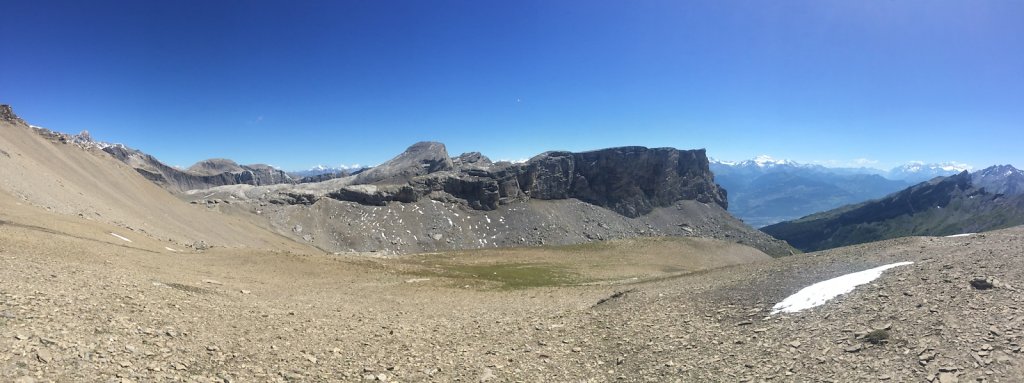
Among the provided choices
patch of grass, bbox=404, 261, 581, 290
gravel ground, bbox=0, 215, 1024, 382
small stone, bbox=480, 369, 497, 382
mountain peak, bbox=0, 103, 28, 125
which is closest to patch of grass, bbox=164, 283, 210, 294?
gravel ground, bbox=0, 215, 1024, 382

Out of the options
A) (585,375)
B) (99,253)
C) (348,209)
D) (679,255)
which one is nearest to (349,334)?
(585,375)

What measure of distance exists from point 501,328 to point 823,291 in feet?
50.6

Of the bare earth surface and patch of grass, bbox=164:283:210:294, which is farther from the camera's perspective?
patch of grass, bbox=164:283:210:294

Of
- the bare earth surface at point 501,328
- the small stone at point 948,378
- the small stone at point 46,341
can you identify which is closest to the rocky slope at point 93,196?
the bare earth surface at point 501,328

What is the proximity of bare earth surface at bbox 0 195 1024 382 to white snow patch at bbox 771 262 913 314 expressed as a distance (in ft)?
2.44

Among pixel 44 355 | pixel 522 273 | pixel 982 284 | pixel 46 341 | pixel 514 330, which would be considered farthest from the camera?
pixel 522 273

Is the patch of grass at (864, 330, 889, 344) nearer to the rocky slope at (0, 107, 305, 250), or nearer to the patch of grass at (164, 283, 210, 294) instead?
the patch of grass at (164, 283, 210, 294)

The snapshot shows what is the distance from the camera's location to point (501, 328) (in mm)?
24172

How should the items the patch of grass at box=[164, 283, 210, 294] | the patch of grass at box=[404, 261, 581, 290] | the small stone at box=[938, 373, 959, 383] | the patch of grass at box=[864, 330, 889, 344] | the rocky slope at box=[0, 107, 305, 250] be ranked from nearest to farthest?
1. the small stone at box=[938, 373, 959, 383]
2. the patch of grass at box=[864, 330, 889, 344]
3. the patch of grass at box=[164, 283, 210, 294]
4. the rocky slope at box=[0, 107, 305, 250]
5. the patch of grass at box=[404, 261, 581, 290]

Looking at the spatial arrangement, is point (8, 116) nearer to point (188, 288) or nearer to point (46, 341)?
point (188, 288)

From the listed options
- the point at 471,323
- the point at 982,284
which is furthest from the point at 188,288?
the point at 982,284

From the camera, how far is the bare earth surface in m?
13.7

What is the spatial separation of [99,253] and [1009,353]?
44023 mm

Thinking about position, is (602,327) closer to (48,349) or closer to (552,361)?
(552,361)
